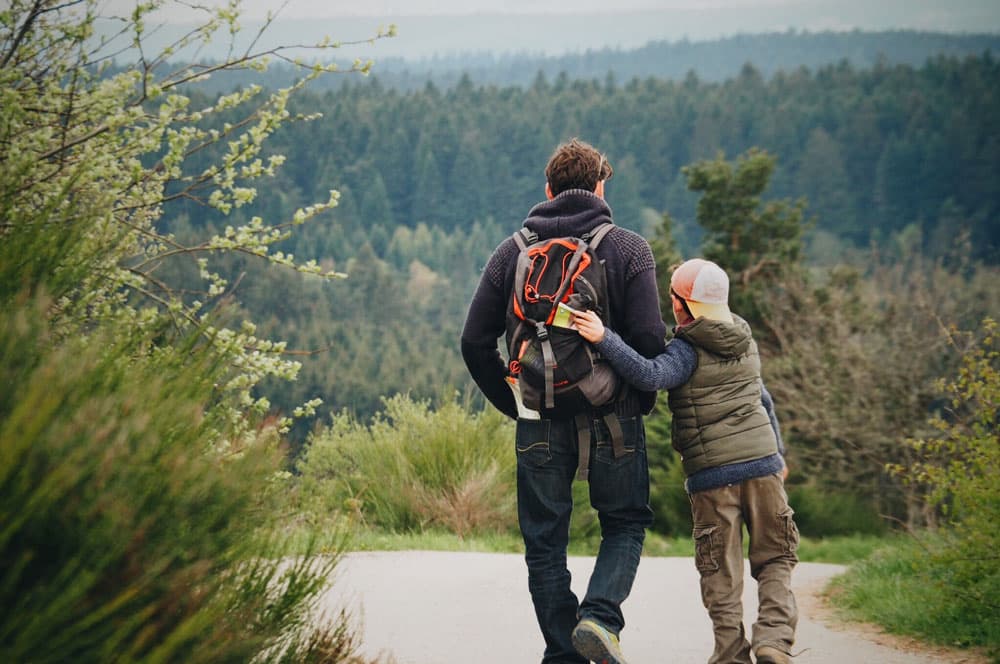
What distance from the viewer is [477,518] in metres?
9.04

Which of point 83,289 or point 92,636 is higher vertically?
point 83,289

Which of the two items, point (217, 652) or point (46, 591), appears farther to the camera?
point (217, 652)

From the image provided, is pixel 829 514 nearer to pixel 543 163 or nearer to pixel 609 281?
pixel 609 281

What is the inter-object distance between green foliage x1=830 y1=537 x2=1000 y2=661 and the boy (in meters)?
1.83

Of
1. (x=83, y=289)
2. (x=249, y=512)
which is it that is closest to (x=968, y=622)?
(x=249, y=512)

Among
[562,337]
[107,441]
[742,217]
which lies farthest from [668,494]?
[742,217]

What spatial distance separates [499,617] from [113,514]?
371 cm

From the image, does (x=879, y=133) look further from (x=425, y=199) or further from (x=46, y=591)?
(x=46, y=591)

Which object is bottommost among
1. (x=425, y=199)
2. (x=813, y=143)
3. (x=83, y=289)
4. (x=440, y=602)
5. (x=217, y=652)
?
(x=425, y=199)

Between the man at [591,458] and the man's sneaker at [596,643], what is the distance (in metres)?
0.01

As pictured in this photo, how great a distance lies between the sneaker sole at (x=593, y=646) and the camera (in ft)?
12.5

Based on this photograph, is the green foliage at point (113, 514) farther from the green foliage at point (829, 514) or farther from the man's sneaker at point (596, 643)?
the green foliage at point (829, 514)

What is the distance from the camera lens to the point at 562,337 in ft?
12.8

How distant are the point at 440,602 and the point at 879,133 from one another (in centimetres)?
12118
